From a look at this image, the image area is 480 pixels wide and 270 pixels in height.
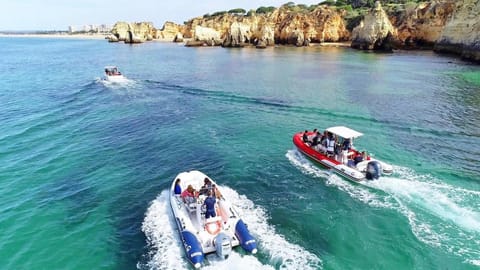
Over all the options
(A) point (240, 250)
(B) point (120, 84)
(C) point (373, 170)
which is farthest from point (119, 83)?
(A) point (240, 250)

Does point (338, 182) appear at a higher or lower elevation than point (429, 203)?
lower

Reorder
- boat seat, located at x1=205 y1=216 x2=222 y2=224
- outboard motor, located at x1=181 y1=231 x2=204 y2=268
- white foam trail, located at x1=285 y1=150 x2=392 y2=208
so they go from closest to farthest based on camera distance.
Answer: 1. outboard motor, located at x1=181 y1=231 x2=204 y2=268
2. boat seat, located at x1=205 y1=216 x2=222 y2=224
3. white foam trail, located at x1=285 y1=150 x2=392 y2=208

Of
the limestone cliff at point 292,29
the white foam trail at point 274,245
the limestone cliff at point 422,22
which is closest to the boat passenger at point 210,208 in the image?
the white foam trail at point 274,245

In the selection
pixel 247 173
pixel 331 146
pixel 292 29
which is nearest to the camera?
pixel 247 173

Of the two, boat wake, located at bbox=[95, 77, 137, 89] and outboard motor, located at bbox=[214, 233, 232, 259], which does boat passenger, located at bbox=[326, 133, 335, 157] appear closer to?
outboard motor, located at bbox=[214, 233, 232, 259]

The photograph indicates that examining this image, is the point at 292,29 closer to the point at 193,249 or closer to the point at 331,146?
the point at 331,146

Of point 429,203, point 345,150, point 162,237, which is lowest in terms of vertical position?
point 162,237

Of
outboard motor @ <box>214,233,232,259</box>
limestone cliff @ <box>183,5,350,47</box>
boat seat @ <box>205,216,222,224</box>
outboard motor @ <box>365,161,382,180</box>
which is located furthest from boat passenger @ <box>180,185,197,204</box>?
limestone cliff @ <box>183,5,350,47</box>
